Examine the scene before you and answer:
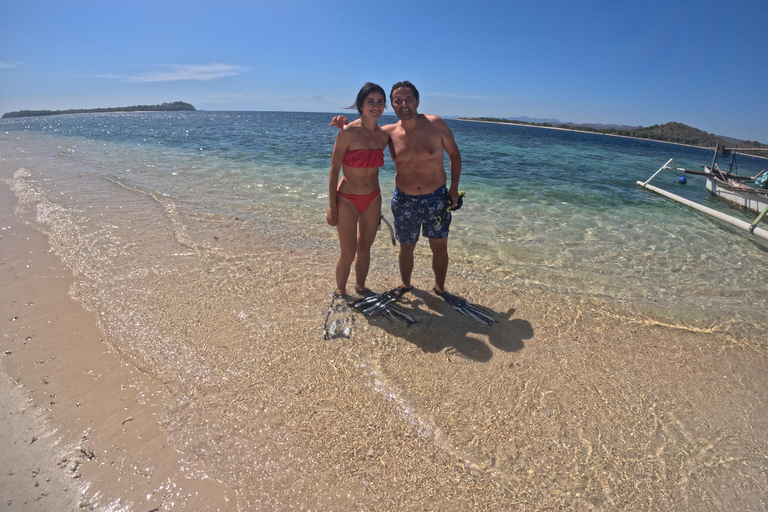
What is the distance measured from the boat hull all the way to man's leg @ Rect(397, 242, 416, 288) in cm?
1259

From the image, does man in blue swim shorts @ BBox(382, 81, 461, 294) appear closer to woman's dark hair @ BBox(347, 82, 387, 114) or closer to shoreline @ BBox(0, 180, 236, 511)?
woman's dark hair @ BBox(347, 82, 387, 114)

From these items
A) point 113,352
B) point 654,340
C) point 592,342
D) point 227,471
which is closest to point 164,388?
point 113,352

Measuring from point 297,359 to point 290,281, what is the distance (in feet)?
4.83

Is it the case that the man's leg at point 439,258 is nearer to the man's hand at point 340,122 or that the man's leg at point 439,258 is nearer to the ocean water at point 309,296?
the ocean water at point 309,296

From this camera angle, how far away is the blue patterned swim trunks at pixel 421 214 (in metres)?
3.63

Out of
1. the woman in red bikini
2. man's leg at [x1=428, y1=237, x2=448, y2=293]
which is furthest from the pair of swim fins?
man's leg at [x1=428, y1=237, x2=448, y2=293]

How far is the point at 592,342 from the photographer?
3482 mm

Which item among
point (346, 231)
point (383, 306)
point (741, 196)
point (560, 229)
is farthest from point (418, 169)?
point (741, 196)

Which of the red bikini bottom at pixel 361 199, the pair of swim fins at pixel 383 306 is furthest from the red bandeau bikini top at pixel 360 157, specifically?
the pair of swim fins at pixel 383 306

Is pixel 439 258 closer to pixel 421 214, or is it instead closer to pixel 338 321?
pixel 421 214

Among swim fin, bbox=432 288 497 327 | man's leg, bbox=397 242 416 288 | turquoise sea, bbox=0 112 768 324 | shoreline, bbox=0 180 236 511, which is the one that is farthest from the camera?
turquoise sea, bbox=0 112 768 324

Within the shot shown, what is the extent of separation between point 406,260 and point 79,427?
294 cm

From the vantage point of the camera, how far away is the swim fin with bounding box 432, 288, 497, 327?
370cm

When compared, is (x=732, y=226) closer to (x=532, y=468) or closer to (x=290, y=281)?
(x=532, y=468)
